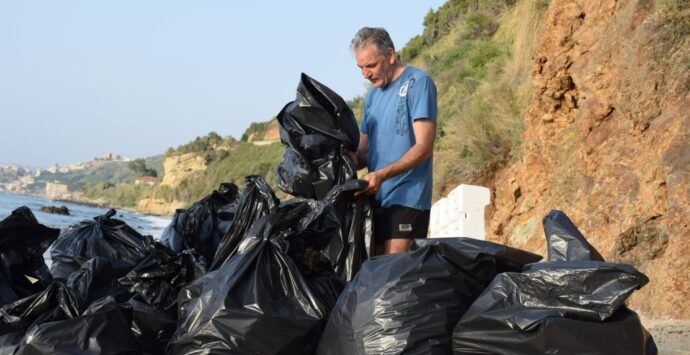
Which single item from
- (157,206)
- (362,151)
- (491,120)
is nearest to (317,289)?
(362,151)

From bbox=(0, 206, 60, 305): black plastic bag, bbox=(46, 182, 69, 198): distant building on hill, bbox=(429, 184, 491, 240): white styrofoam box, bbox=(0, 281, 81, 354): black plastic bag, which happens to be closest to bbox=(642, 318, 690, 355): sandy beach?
bbox=(429, 184, 491, 240): white styrofoam box

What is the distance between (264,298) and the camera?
288cm

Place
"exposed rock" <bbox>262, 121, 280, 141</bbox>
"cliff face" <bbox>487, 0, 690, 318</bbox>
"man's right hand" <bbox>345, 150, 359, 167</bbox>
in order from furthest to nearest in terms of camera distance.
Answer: "exposed rock" <bbox>262, 121, 280, 141</bbox> → "cliff face" <bbox>487, 0, 690, 318</bbox> → "man's right hand" <bbox>345, 150, 359, 167</bbox>

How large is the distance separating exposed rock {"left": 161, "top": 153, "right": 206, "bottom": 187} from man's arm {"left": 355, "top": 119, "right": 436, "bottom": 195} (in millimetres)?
80157

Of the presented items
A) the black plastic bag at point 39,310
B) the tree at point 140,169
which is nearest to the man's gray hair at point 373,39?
the black plastic bag at point 39,310

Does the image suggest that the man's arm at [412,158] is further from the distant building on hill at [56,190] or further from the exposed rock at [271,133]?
the distant building on hill at [56,190]

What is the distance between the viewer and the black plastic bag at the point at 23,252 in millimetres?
3686

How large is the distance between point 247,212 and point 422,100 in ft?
3.17

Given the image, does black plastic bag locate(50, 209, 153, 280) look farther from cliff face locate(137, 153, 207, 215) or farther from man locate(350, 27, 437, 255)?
cliff face locate(137, 153, 207, 215)

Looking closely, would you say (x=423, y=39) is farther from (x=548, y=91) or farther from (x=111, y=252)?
(x=111, y=252)

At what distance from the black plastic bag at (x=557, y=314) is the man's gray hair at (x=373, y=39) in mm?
1360

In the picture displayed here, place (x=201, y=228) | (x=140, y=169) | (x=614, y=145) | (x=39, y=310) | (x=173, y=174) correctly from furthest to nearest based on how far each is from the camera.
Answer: (x=140, y=169)
(x=173, y=174)
(x=614, y=145)
(x=201, y=228)
(x=39, y=310)

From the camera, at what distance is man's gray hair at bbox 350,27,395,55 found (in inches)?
140

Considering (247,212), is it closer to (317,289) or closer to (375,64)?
(317,289)
